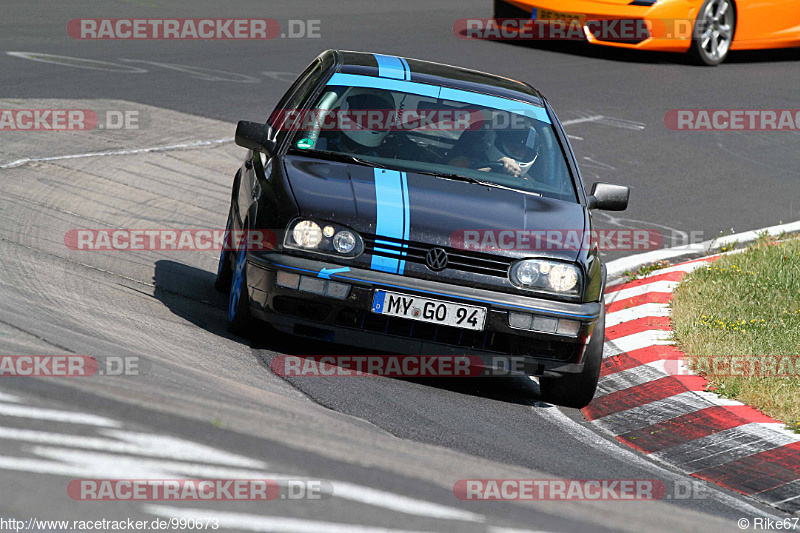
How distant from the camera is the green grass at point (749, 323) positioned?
6129 mm

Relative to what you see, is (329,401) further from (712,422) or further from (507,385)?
(712,422)

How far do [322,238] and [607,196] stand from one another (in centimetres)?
200

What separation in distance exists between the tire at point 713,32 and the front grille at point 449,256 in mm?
11148

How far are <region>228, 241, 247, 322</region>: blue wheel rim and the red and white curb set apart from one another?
199 centimetres

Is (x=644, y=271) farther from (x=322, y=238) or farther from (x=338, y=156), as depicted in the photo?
(x=322, y=238)

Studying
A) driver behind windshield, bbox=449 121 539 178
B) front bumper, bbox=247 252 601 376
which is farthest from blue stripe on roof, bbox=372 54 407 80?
front bumper, bbox=247 252 601 376

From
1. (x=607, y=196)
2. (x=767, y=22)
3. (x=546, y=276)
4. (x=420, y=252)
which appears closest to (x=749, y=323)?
(x=607, y=196)

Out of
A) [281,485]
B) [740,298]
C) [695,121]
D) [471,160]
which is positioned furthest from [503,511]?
[695,121]

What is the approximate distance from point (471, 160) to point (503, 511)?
3111mm

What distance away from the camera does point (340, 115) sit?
21.8 feet

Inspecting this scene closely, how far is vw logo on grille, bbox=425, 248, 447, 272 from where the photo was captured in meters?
5.51

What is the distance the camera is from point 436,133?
21.8ft

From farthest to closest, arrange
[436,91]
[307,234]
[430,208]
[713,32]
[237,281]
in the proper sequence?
[713,32] < [436,91] < [237,281] < [430,208] < [307,234]

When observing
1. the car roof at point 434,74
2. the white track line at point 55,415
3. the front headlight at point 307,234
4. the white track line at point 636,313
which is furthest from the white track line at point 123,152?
the white track line at point 55,415
